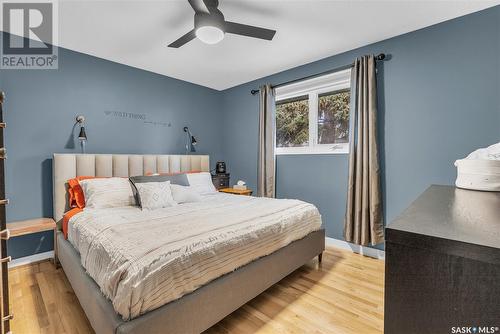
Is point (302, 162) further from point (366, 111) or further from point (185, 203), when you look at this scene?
point (185, 203)

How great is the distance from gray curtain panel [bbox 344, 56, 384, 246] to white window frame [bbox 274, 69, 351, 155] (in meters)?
0.25

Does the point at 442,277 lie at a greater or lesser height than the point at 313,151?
lesser

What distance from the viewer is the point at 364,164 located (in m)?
2.74

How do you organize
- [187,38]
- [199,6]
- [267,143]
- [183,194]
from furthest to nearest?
[267,143] < [183,194] < [187,38] < [199,6]

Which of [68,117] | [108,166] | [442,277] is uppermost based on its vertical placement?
[68,117]

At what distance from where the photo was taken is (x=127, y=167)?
3176 millimetres

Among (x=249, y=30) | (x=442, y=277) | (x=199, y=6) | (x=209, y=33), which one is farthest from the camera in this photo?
(x=249, y=30)

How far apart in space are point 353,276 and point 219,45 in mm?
2936

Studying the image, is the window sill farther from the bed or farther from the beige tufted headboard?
the beige tufted headboard

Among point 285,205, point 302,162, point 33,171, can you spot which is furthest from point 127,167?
point 302,162

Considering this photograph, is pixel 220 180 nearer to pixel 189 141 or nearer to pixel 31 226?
pixel 189 141

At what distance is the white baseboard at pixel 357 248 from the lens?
9.12ft

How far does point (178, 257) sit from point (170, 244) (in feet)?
0.37

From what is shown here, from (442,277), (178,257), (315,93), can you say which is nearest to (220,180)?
(315,93)
